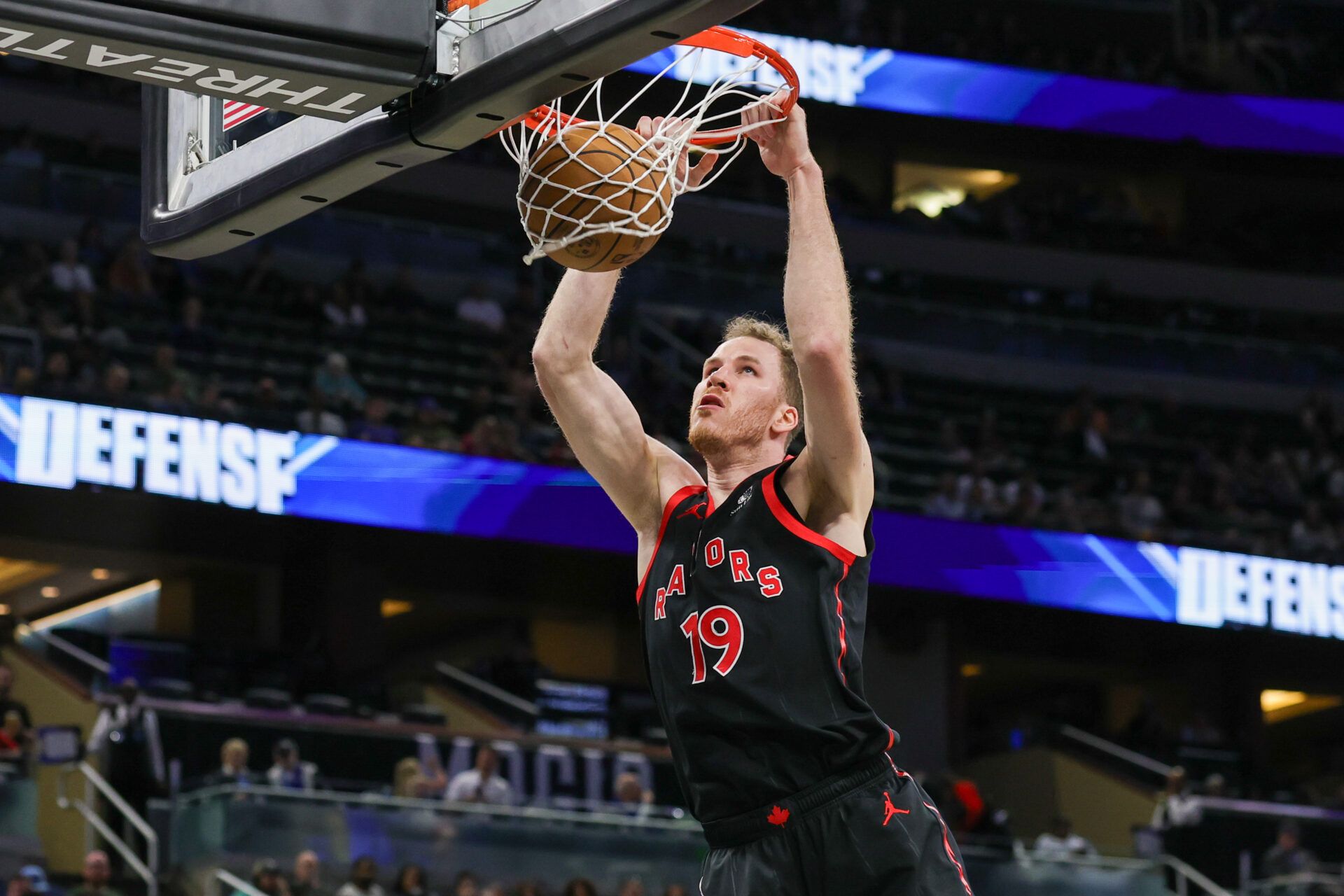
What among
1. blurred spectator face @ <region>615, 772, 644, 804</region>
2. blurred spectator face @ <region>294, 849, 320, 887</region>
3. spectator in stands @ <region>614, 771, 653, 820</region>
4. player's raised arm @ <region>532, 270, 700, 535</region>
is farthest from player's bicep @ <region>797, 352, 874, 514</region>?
blurred spectator face @ <region>615, 772, 644, 804</region>

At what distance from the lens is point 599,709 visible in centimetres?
1972

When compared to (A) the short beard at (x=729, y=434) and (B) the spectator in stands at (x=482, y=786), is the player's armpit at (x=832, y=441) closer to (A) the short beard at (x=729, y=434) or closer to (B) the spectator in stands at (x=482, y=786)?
(A) the short beard at (x=729, y=434)

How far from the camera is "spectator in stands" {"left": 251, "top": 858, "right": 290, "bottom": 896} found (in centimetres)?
1175

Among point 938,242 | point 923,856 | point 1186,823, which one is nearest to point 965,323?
point 938,242

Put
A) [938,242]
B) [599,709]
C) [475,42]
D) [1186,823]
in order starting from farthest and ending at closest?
[938,242]
[599,709]
[1186,823]
[475,42]

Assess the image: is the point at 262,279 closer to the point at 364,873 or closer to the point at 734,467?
the point at 364,873

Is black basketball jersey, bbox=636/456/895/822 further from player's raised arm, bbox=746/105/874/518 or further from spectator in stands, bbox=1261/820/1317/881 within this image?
spectator in stands, bbox=1261/820/1317/881

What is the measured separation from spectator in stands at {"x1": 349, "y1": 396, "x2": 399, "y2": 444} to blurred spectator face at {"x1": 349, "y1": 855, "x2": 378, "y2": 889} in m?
6.88

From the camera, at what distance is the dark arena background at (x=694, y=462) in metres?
14.3

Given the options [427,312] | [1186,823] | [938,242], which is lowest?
[1186,823]

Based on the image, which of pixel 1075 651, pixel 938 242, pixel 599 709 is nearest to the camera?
pixel 599 709

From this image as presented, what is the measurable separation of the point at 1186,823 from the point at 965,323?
10816 mm

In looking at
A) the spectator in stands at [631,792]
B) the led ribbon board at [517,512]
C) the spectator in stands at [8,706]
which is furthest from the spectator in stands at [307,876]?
the led ribbon board at [517,512]

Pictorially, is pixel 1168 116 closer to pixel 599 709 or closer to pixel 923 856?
pixel 599 709
